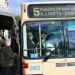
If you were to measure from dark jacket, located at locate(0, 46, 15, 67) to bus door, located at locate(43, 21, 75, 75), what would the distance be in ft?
6.04

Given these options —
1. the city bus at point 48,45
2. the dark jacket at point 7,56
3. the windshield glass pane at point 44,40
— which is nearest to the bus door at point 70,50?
the city bus at point 48,45

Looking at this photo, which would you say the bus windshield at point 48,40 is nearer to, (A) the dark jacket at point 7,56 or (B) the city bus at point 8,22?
(A) the dark jacket at point 7,56

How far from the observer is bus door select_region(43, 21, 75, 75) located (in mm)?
11883

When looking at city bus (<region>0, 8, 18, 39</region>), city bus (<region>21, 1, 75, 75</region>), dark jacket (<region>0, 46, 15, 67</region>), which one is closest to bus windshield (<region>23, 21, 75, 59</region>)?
city bus (<region>21, 1, 75, 75</region>)

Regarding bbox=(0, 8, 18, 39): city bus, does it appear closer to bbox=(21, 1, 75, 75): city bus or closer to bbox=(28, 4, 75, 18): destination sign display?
bbox=(28, 4, 75, 18): destination sign display

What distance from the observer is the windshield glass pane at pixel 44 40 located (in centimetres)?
1188

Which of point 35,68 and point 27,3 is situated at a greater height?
point 27,3

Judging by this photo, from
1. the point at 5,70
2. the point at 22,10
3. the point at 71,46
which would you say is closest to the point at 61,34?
the point at 71,46

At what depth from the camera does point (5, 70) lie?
1411 centimetres

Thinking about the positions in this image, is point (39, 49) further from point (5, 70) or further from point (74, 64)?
point (5, 70)

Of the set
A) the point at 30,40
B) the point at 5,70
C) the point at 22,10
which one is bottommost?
the point at 5,70

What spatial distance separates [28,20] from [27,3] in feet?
1.61

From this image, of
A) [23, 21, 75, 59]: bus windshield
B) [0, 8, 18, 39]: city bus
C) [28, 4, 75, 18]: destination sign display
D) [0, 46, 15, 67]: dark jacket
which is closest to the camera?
[23, 21, 75, 59]: bus windshield

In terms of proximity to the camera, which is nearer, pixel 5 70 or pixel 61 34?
pixel 61 34
